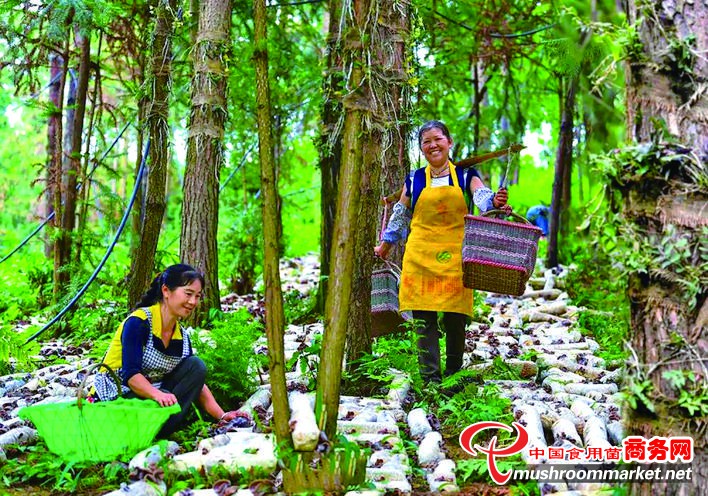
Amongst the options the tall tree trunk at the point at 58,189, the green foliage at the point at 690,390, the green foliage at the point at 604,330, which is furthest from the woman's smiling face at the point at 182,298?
the tall tree trunk at the point at 58,189

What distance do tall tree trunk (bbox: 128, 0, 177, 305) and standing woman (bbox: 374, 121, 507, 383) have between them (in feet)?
6.64

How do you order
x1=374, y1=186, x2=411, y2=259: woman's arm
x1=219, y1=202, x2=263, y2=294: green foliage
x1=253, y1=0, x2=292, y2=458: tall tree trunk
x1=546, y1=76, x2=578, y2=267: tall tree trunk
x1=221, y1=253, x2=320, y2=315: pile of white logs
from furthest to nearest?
x1=219, y1=202, x2=263, y2=294: green foliage, x1=546, y1=76, x2=578, y2=267: tall tree trunk, x1=221, y1=253, x2=320, y2=315: pile of white logs, x1=374, y1=186, x2=411, y2=259: woman's arm, x1=253, y1=0, x2=292, y2=458: tall tree trunk

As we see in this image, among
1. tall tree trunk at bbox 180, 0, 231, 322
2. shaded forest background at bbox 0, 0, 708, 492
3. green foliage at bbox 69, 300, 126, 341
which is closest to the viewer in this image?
shaded forest background at bbox 0, 0, 708, 492

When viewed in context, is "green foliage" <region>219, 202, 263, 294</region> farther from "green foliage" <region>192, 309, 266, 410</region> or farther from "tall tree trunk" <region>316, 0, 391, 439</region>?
"tall tree trunk" <region>316, 0, 391, 439</region>

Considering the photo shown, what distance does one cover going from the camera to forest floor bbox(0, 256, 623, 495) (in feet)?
12.0

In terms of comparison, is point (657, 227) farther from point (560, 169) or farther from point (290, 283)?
point (290, 283)

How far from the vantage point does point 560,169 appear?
10023 millimetres

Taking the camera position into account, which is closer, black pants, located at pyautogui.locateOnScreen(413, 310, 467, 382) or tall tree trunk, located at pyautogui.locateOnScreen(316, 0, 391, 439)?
tall tree trunk, located at pyautogui.locateOnScreen(316, 0, 391, 439)

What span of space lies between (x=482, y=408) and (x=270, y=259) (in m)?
1.64

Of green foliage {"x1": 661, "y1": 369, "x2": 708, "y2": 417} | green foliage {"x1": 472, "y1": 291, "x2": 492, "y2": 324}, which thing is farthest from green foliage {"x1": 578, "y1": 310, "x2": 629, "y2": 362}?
green foliage {"x1": 661, "y1": 369, "x2": 708, "y2": 417}

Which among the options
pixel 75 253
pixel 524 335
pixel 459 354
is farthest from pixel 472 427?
pixel 75 253

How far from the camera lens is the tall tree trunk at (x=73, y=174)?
7693 millimetres

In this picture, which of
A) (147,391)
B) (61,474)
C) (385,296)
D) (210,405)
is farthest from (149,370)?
(385,296)

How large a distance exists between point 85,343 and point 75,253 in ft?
4.29
